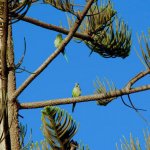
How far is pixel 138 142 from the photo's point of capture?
3477 millimetres

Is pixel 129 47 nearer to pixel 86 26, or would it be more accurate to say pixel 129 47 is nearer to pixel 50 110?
pixel 86 26

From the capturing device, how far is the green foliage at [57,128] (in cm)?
332

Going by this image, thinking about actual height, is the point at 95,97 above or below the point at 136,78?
below

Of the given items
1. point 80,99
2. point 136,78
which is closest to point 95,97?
point 80,99

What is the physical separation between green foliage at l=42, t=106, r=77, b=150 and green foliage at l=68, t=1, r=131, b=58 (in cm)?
165

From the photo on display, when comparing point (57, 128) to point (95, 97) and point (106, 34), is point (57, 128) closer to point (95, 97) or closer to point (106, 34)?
point (95, 97)

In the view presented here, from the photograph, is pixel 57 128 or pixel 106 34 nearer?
pixel 57 128

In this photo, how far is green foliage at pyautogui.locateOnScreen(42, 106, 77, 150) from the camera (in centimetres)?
332

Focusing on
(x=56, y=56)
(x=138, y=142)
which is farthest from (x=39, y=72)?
(x=138, y=142)

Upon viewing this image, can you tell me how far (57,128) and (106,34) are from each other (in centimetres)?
186

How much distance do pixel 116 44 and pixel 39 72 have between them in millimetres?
1725

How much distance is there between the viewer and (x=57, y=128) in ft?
11.1

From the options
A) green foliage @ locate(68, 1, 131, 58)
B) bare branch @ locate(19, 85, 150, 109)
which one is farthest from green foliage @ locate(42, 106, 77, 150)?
green foliage @ locate(68, 1, 131, 58)

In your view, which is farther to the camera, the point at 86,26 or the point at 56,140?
the point at 86,26
